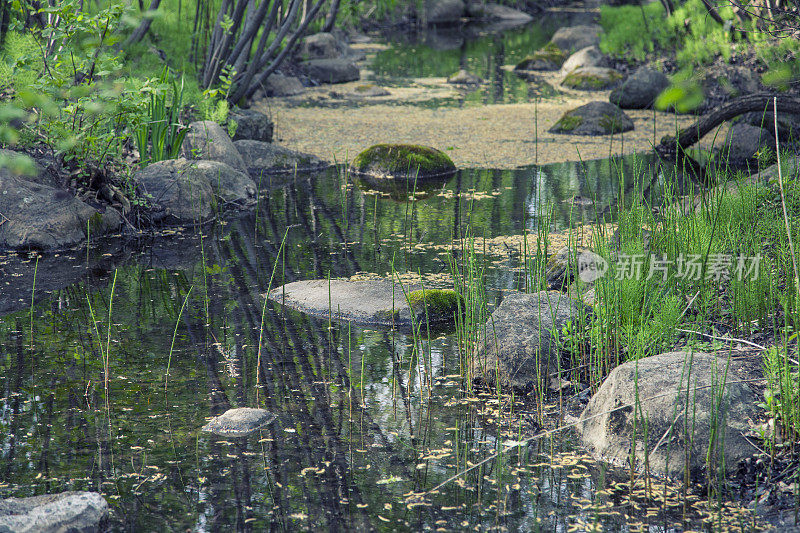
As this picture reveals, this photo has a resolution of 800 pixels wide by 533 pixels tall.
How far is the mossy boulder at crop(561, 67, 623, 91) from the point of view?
38.3 ft

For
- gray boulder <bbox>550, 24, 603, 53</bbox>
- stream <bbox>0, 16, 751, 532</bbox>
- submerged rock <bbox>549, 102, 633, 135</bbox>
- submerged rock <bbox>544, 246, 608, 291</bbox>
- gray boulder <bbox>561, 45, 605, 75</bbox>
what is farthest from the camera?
gray boulder <bbox>550, 24, 603, 53</bbox>

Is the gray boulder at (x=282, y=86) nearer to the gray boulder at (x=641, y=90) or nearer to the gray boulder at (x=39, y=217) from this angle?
the gray boulder at (x=641, y=90)

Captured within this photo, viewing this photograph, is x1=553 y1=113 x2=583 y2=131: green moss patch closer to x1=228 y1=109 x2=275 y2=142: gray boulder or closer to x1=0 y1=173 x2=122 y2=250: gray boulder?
x1=228 y1=109 x2=275 y2=142: gray boulder

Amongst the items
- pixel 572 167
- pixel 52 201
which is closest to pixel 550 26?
pixel 572 167

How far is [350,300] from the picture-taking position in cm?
405

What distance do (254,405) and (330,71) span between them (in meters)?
9.78

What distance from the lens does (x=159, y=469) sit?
2615mm

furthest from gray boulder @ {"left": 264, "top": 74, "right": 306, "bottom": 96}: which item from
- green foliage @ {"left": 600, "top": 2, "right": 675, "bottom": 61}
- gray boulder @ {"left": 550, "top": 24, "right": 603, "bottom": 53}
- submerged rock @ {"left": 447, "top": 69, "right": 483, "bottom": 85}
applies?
gray boulder @ {"left": 550, "top": 24, "right": 603, "bottom": 53}

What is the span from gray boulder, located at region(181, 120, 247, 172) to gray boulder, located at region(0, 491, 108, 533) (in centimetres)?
432

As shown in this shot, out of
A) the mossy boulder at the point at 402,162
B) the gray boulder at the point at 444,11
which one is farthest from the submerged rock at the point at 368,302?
the gray boulder at the point at 444,11

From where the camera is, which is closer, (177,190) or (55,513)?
(55,513)

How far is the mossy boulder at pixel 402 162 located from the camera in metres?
6.95

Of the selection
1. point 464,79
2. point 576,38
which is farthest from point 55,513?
point 576,38

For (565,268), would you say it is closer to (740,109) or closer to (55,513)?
(55,513)
